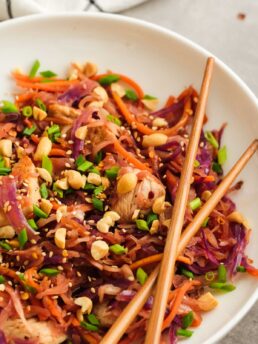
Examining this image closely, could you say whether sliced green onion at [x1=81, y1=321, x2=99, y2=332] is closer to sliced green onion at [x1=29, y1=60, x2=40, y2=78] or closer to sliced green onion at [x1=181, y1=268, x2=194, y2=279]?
sliced green onion at [x1=181, y1=268, x2=194, y2=279]

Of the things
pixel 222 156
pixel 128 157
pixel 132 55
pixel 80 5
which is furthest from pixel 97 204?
pixel 80 5

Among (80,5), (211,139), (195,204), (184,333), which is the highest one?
(80,5)

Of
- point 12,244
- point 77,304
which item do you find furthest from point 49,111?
point 77,304

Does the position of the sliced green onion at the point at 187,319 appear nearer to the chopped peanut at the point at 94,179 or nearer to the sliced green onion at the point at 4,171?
the chopped peanut at the point at 94,179

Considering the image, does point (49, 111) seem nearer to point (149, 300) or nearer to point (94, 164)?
point (94, 164)

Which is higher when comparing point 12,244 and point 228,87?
point 228,87

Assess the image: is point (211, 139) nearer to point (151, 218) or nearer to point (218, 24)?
point (151, 218)

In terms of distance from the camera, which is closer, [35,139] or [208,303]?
[208,303]
